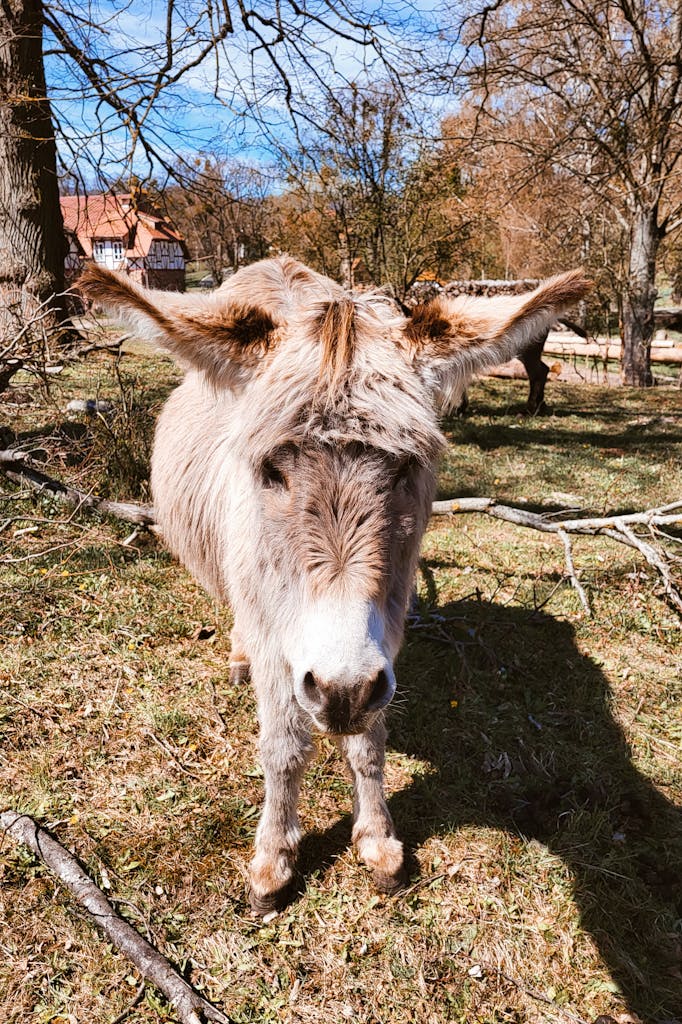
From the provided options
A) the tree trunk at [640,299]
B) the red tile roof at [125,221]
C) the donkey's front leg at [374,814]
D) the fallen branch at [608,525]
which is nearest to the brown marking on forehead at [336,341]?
the donkey's front leg at [374,814]

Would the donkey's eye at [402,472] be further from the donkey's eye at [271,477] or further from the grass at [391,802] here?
the grass at [391,802]

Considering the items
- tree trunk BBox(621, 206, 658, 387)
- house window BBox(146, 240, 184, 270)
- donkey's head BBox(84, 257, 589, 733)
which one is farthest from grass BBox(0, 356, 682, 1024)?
tree trunk BBox(621, 206, 658, 387)

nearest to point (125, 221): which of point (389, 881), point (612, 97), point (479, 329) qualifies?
point (479, 329)

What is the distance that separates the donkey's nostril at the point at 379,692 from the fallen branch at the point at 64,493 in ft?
12.4

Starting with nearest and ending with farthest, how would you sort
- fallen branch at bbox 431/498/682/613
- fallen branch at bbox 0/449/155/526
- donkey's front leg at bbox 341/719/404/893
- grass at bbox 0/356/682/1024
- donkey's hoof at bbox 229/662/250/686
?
1. grass at bbox 0/356/682/1024
2. donkey's front leg at bbox 341/719/404/893
3. donkey's hoof at bbox 229/662/250/686
4. fallen branch at bbox 431/498/682/613
5. fallen branch at bbox 0/449/155/526

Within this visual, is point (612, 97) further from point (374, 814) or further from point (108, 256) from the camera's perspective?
point (374, 814)

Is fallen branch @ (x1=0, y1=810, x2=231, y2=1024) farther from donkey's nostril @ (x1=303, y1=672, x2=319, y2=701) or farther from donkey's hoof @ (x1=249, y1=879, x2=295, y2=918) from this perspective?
donkey's nostril @ (x1=303, y1=672, x2=319, y2=701)

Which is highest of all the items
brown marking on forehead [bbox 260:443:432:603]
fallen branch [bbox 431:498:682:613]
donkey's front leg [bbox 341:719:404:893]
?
brown marking on forehead [bbox 260:443:432:603]

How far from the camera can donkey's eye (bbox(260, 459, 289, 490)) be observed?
1.92 metres

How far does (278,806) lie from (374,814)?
443 mm

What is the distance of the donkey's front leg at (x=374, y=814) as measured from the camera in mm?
2570

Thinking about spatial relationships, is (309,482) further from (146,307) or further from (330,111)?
(330,111)

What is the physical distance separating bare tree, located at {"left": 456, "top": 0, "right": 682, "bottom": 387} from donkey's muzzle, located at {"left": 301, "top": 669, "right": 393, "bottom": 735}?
27.2 ft

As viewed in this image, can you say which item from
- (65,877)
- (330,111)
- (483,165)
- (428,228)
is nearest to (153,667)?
(65,877)
